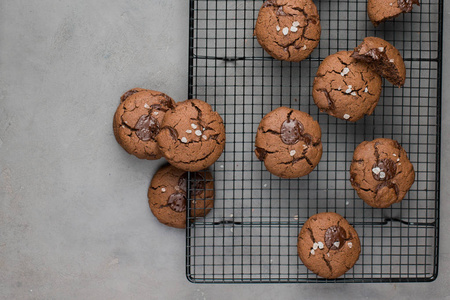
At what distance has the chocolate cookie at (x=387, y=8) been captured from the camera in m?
2.39

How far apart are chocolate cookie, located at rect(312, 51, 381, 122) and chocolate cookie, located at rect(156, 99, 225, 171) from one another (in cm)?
64

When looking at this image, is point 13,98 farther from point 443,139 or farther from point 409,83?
point 443,139

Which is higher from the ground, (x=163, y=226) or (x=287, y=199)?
(x=287, y=199)

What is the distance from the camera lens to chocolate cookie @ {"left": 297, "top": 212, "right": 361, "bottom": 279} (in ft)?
8.08

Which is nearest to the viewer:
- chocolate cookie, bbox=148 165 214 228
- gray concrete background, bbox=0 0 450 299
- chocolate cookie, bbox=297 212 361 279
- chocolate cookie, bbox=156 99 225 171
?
chocolate cookie, bbox=156 99 225 171

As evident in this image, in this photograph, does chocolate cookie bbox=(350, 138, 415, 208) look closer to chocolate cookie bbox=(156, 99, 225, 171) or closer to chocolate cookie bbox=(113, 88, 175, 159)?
chocolate cookie bbox=(156, 99, 225, 171)

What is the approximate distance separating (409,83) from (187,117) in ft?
4.82

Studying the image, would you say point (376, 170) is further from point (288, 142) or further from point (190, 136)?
point (190, 136)

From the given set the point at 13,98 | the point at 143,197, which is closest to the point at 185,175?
the point at 143,197

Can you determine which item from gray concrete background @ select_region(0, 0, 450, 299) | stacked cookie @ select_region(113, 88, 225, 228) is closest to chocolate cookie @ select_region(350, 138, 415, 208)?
gray concrete background @ select_region(0, 0, 450, 299)

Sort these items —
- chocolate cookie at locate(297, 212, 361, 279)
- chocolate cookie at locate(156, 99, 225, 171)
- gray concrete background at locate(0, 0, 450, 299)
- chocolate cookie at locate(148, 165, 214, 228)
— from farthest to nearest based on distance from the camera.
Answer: gray concrete background at locate(0, 0, 450, 299), chocolate cookie at locate(148, 165, 214, 228), chocolate cookie at locate(297, 212, 361, 279), chocolate cookie at locate(156, 99, 225, 171)

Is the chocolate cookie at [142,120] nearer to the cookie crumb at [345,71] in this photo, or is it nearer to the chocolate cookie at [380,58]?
the cookie crumb at [345,71]

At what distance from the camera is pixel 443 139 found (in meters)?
2.87

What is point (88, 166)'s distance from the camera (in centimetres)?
289
